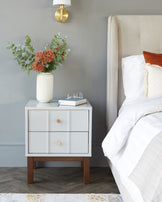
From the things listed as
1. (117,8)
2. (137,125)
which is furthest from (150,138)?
(117,8)

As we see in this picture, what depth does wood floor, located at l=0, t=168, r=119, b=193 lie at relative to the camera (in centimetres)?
244

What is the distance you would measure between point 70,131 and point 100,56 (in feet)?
2.83

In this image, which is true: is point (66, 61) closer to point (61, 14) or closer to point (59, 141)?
point (61, 14)

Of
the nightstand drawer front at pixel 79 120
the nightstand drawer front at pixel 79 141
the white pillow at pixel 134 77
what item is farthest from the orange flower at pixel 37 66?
the white pillow at pixel 134 77

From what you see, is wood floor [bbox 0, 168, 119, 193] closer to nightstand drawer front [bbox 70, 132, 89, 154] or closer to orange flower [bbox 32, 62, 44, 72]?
nightstand drawer front [bbox 70, 132, 89, 154]

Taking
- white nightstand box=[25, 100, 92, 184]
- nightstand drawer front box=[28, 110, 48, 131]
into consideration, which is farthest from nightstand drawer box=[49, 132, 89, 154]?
nightstand drawer front box=[28, 110, 48, 131]

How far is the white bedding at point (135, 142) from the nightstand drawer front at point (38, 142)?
0.65 meters

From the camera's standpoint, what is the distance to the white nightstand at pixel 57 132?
2.52m

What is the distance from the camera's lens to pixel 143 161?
4.97 ft

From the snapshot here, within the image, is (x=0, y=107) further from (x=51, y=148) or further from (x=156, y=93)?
(x=156, y=93)

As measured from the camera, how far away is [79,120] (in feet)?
8.30

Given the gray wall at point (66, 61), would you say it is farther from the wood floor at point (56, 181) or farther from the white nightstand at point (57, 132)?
the white nightstand at point (57, 132)

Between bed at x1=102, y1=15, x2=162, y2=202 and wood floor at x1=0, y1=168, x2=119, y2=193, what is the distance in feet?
0.80

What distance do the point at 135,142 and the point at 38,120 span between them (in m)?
0.99
